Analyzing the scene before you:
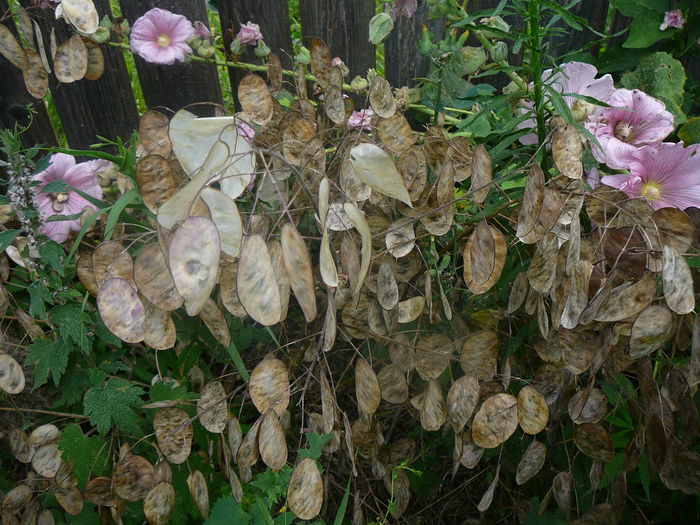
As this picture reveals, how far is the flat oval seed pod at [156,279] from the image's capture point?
0.71m

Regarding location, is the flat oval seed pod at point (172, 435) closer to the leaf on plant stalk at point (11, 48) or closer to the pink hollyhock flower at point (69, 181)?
the pink hollyhock flower at point (69, 181)

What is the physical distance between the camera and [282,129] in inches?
42.4

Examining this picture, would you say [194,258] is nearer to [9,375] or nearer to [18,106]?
[9,375]

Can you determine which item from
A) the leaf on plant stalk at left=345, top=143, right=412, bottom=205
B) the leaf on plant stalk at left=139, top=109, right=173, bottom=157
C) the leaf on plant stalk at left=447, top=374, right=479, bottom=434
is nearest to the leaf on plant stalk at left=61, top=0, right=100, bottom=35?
the leaf on plant stalk at left=139, top=109, right=173, bottom=157

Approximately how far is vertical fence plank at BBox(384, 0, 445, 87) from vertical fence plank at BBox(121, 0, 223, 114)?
604mm

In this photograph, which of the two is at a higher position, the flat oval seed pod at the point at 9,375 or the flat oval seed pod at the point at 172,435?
the flat oval seed pod at the point at 9,375

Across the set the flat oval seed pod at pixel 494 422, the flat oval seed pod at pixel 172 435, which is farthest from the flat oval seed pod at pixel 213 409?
the flat oval seed pod at pixel 494 422

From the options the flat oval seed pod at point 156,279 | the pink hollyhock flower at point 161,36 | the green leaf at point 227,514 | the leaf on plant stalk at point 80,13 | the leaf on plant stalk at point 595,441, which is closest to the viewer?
the flat oval seed pod at point 156,279

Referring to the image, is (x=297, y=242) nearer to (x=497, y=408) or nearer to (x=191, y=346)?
(x=497, y=408)

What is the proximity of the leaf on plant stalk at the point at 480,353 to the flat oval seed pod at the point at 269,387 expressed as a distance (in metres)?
0.27

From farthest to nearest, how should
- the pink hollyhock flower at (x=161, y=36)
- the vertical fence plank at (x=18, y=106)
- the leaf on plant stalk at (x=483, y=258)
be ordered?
the vertical fence plank at (x=18, y=106) → the pink hollyhock flower at (x=161, y=36) → the leaf on plant stalk at (x=483, y=258)

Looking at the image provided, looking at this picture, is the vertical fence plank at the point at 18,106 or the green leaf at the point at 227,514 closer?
the green leaf at the point at 227,514

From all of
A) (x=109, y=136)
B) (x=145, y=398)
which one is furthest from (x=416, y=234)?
(x=109, y=136)

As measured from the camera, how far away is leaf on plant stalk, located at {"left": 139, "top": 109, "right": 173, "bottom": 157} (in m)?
0.95
